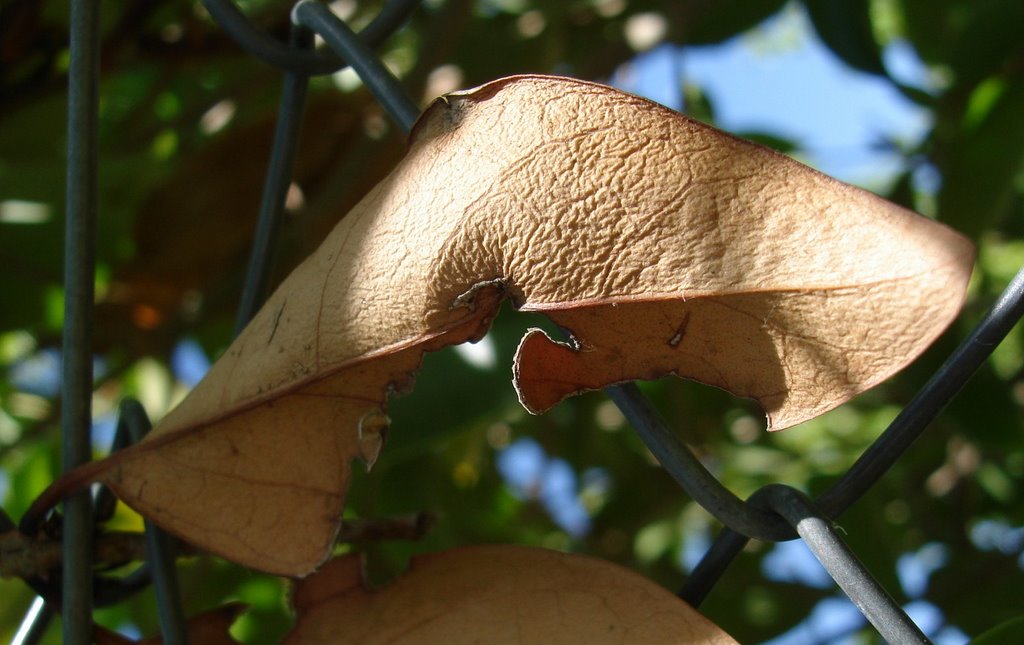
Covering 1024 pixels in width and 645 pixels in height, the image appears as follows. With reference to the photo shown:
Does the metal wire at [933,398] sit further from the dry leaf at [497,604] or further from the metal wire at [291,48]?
the metal wire at [291,48]

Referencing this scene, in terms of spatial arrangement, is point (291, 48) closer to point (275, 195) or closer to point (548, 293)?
point (275, 195)

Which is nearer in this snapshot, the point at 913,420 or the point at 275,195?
the point at 913,420

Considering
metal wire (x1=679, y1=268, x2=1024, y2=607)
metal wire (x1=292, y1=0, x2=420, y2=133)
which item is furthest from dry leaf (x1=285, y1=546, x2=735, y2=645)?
metal wire (x1=292, y1=0, x2=420, y2=133)

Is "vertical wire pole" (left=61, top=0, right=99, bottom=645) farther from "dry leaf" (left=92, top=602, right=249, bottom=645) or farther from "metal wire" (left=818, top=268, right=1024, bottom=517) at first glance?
"metal wire" (left=818, top=268, right=1024, bottom=517)

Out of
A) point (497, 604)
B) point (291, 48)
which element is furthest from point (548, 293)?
point (291, 48)

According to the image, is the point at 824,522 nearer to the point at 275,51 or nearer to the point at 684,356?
the point at 684,356

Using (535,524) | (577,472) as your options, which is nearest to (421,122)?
(577,472)

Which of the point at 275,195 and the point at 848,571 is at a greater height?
the point at 275,195
